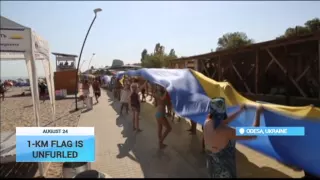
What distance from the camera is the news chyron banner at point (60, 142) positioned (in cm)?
401

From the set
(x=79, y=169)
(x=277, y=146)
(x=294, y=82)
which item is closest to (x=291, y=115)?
(x=277, y=146)

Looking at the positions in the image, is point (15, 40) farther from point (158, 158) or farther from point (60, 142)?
point (158, 158)

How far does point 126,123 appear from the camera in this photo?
37.4 feet

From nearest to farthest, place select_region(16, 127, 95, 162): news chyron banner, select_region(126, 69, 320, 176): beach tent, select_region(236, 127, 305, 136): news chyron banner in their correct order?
select_region(16, 127, 95, 162): news chyron banner, select_region(126, 69, 320, 176): beach tent, select_region(236, 127, 305, 136): news chyron banner

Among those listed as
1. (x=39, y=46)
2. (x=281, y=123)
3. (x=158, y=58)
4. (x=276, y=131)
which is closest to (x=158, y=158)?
(x=276, y=131)

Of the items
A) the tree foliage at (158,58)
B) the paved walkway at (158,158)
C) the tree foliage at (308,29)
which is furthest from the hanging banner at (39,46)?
the tree foliage at (158,58)

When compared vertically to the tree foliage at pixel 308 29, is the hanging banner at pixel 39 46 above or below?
below

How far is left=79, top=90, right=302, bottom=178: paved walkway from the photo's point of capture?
220 inches

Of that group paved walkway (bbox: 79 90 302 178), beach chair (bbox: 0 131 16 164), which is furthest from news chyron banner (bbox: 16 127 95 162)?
beach chair (bbox: 0 131 16 164)

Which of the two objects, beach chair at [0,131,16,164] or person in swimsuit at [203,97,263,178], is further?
beach chair at [0,131,16,164]

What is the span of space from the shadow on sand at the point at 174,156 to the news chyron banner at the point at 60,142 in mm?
1700

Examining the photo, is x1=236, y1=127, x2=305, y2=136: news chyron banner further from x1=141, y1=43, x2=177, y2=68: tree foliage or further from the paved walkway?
x1=141, y1=43, x2=177, y2=68: tree foliage

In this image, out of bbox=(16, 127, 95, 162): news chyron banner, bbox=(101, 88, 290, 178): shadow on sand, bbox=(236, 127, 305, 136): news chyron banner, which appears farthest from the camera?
bbox=(101, 88, 290, 178): shadow on sand

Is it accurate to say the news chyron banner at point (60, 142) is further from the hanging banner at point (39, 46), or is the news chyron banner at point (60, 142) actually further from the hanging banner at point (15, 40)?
the hanging banner at point (39, 46)
